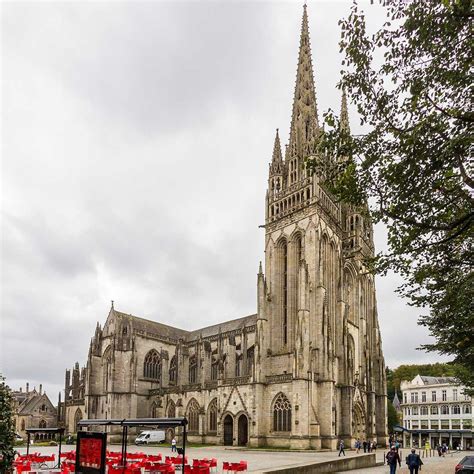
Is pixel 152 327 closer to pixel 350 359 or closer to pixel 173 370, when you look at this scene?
pixel 173 370

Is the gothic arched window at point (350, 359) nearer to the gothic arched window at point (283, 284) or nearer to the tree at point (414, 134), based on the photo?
the gothic arched window at point (283, 284)

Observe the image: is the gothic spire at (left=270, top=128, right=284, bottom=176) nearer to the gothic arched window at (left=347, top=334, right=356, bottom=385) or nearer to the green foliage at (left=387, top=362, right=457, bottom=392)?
the gothic arched window at (left=347, top=334, right=356, bottom=385)

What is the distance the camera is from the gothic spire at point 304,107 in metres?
54.6

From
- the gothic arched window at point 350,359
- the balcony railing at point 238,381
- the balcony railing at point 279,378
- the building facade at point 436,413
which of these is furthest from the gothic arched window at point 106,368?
the building facade at point 436,413

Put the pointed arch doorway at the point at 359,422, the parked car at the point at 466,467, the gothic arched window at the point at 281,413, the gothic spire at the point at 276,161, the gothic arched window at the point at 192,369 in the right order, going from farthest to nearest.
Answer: the gothic arched window at the point at 192,369
the gothic spire at the point at 276,161
the pointed arch doorway at the point at 359,422
the gothic arched window at the point at 281,413
the parked car at the point at 466,467

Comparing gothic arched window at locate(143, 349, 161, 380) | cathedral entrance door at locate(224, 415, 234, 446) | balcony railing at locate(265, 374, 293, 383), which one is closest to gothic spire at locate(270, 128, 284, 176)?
balcony railing at locate(265, 374, 293, 383)

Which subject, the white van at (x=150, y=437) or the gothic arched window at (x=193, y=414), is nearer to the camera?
the white van at (x=150, y=437)

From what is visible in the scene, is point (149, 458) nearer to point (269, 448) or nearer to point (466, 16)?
point (269, 448)

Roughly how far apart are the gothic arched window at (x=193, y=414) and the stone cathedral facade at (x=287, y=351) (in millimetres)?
108

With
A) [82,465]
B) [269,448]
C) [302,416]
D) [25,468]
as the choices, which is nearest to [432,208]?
[82,465]

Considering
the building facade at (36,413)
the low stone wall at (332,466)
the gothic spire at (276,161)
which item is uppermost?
the gothic spire at (276,161)

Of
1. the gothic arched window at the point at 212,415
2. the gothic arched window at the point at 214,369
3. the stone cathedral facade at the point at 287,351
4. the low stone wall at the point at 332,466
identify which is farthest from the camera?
the gothic arched window at the point at 214,369

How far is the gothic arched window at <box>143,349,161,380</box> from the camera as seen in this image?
63875 mm

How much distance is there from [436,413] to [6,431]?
260ft
